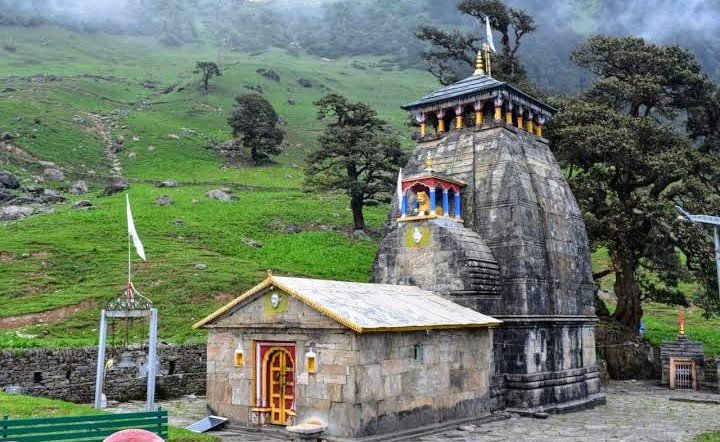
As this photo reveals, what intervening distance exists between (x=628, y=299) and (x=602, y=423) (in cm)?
1488

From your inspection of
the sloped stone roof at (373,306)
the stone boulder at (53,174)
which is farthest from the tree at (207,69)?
the sloped stone roof at (373,306)

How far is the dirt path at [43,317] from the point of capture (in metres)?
26.1

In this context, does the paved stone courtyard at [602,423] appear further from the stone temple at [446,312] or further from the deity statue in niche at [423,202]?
the deity statue in niche at [423,202]

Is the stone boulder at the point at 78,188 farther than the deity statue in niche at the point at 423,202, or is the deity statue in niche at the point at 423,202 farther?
the stone boulder at the point at 78,188

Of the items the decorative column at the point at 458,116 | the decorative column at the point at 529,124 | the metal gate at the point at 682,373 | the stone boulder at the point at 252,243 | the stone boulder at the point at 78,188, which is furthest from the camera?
the stone boulder at the point at 78,188

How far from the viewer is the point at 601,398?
2220 centimetres

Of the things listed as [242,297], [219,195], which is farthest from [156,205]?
[242,297]

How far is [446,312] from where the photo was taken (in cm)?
1797

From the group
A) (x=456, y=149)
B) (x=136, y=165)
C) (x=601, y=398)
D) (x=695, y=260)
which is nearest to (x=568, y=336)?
(x=601, y=398)

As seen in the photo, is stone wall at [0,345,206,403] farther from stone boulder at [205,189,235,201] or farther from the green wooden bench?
stone boulder at [205,189,235,201]

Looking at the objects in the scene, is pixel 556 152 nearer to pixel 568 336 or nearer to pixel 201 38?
pixel 568 336

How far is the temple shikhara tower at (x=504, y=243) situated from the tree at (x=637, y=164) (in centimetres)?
→ 694

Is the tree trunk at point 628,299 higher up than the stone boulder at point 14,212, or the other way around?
the stone boulder at point 14,212

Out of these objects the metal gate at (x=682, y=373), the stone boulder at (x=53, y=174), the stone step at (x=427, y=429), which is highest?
the stone boulder at (x=53, y=174)
